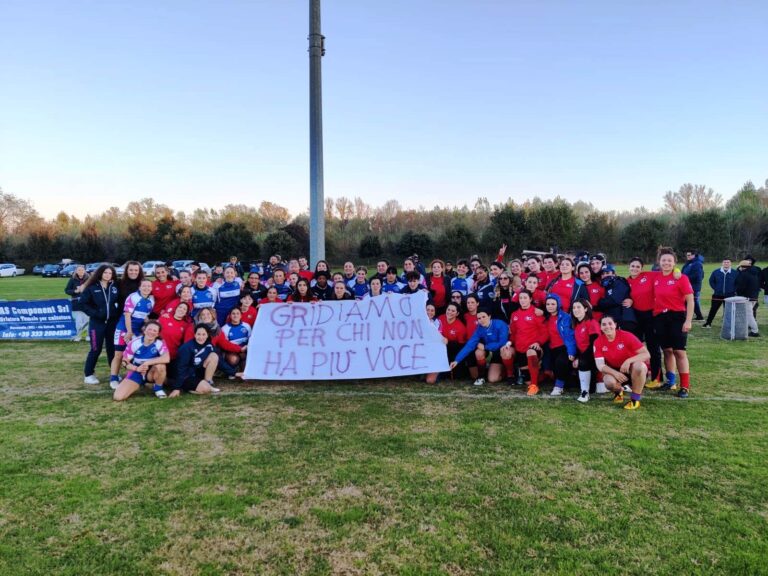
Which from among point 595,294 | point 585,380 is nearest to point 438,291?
point 595,294

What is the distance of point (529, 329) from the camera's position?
6691mm

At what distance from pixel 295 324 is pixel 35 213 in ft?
229

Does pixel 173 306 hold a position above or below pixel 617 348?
above

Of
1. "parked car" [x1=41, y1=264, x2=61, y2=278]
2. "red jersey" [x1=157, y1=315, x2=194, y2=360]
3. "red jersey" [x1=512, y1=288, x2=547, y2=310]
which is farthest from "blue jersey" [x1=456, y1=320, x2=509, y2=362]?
"parked car" [x1=41, y1=264, x2=61, y2=278]

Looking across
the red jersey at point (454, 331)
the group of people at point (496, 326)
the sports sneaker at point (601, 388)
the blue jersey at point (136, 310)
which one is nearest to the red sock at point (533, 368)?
the group of people at point (496, 326)

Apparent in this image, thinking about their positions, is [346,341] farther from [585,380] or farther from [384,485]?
[384,485]

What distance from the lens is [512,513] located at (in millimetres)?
3336

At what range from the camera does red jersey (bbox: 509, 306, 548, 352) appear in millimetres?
6668

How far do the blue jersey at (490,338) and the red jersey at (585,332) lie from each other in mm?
1028

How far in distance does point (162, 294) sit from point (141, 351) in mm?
1352

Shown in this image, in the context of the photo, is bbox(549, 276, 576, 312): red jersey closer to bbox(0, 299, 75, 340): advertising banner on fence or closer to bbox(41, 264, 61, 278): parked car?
bbox(0, 299, 75, 340): advertising banner on fence

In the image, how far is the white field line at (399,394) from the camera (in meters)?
5.93

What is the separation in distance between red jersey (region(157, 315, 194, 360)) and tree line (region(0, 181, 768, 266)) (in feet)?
115

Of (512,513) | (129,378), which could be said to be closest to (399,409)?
(512,513)
